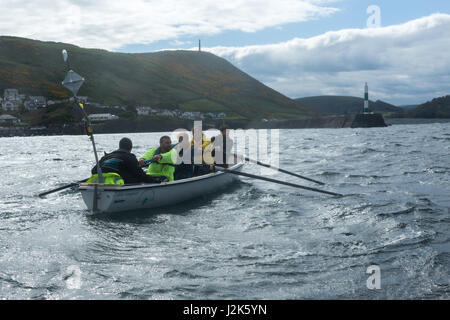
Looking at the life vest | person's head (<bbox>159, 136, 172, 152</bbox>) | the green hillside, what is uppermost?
the green hillside

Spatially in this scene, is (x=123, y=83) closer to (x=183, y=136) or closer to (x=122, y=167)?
(x=183, y=136)

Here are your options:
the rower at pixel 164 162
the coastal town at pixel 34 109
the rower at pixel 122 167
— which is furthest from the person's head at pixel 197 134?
the coastal town at pixel 34 109

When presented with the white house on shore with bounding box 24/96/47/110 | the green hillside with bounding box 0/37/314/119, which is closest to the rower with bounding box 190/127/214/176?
the white house on shore with bounding box 24/96/47/110

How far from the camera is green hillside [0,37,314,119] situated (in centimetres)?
14538

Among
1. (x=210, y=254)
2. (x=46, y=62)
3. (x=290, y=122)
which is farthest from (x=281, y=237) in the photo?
(x=46, y=62)

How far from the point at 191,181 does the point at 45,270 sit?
617 centimetres

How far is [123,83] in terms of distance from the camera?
171 m

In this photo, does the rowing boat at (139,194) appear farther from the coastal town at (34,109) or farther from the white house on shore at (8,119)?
the white house on shore at (8,119)

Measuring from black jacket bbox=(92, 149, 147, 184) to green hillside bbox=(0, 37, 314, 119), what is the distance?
131 meters

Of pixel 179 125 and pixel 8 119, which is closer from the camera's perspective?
pixel 8 119

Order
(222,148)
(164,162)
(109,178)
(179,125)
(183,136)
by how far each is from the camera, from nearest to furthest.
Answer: (109,178) < (164,162) < (183,136) < (222,148) < (179,125)

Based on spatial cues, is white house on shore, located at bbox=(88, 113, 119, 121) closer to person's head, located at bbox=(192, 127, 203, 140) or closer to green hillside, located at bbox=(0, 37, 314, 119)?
green hillside, located at bbox=(0, 37, 314, 119)

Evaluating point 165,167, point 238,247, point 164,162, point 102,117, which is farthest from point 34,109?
point 238,247

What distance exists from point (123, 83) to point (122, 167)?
166396 mm
